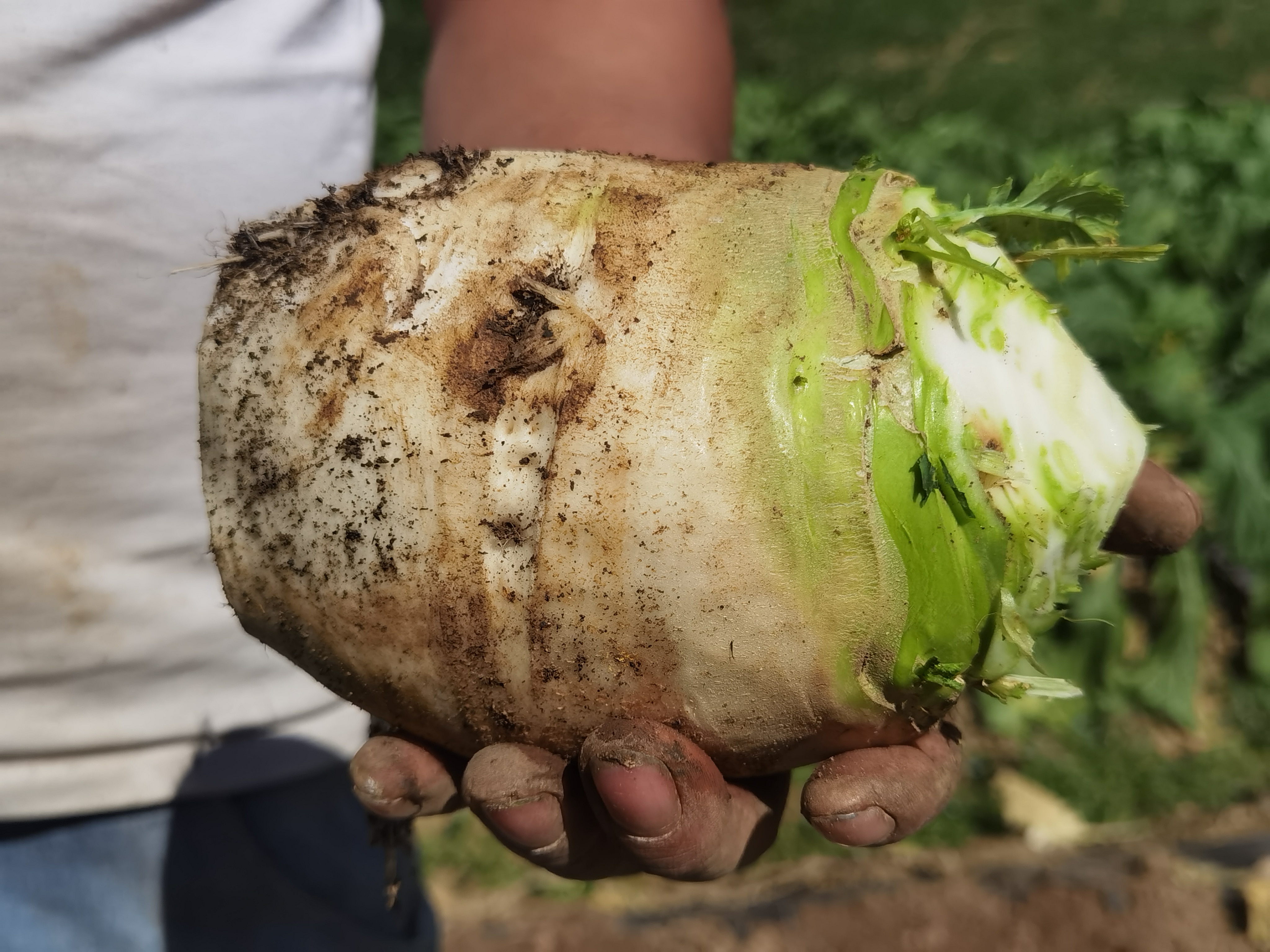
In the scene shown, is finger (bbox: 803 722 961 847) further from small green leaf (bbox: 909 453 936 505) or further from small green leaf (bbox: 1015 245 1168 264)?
small green leaf (bbox: 1015 245 1168 264)

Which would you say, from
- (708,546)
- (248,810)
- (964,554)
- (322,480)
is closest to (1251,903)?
(964,554)

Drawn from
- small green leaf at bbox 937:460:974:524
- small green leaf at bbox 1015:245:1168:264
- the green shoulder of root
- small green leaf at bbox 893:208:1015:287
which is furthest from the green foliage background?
small green leaf at bbox 937:460:974:524

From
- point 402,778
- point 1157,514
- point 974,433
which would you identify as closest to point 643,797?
point 402,778

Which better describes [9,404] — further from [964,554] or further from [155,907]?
[964,554]

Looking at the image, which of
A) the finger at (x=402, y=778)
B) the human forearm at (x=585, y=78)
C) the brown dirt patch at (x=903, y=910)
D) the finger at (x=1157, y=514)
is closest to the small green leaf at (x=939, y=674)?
the finger at (x=1157, y=514)

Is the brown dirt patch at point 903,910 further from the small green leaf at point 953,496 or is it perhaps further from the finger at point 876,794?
the small green leaf at point 953,496


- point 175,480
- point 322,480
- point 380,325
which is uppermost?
point 380,325
